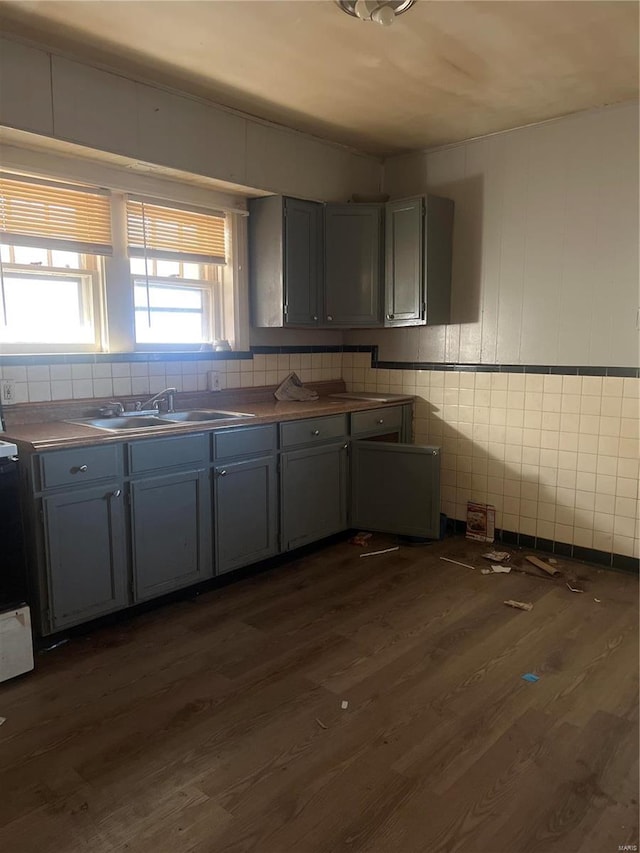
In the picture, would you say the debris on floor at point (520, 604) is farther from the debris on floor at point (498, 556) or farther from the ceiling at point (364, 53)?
the ceiling at point (364, 53)

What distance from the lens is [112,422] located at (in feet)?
10.6

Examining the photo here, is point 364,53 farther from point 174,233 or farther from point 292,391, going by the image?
point 292,391

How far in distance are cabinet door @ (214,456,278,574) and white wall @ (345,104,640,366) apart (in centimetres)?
168

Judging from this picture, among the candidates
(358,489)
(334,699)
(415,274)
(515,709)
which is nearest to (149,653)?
(334,699)

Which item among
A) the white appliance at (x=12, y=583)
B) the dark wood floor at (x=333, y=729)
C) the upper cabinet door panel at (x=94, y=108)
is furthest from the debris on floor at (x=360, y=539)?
the upper cabinet door panel at (x=94, y=108)

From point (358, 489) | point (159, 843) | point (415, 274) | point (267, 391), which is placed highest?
point (415, 274)

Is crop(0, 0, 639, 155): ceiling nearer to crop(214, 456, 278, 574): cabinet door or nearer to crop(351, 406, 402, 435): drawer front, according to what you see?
crop(351, 406, 402, 435): drawer front

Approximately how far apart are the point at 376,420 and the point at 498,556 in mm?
1194

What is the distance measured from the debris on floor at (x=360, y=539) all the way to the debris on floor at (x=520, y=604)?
115 cm

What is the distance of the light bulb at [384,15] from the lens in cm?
235

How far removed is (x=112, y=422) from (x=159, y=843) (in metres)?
2.07

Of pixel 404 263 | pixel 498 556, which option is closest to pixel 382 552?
pixel 498 556

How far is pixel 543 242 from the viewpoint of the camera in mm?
3787

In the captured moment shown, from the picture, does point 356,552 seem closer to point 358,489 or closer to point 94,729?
point 358,489
